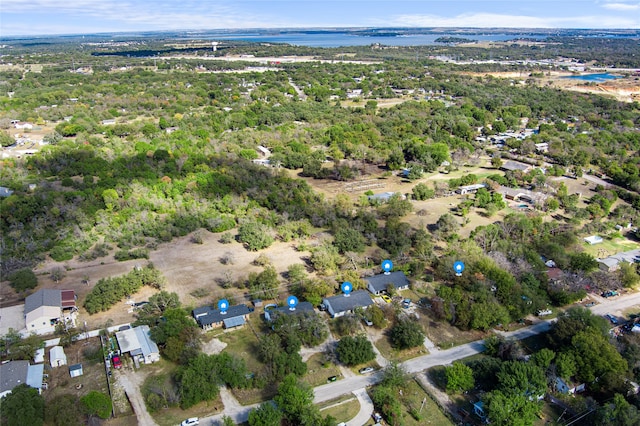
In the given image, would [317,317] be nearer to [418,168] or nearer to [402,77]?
[418,168]

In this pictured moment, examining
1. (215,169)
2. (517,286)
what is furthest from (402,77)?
(517,286)

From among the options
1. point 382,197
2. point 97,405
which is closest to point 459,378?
point 97,405

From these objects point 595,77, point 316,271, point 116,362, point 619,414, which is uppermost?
point 595,77

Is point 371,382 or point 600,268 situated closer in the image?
point 371,382

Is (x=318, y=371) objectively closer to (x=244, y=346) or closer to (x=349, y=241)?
(x=244, y=346)

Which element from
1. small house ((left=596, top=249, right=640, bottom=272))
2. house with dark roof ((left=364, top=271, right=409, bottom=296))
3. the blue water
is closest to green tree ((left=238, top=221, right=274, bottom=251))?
house with dark roof ((left=364, top=271, right=409, bottom=296))

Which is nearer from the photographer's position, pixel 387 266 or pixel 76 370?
pixel 76 370
